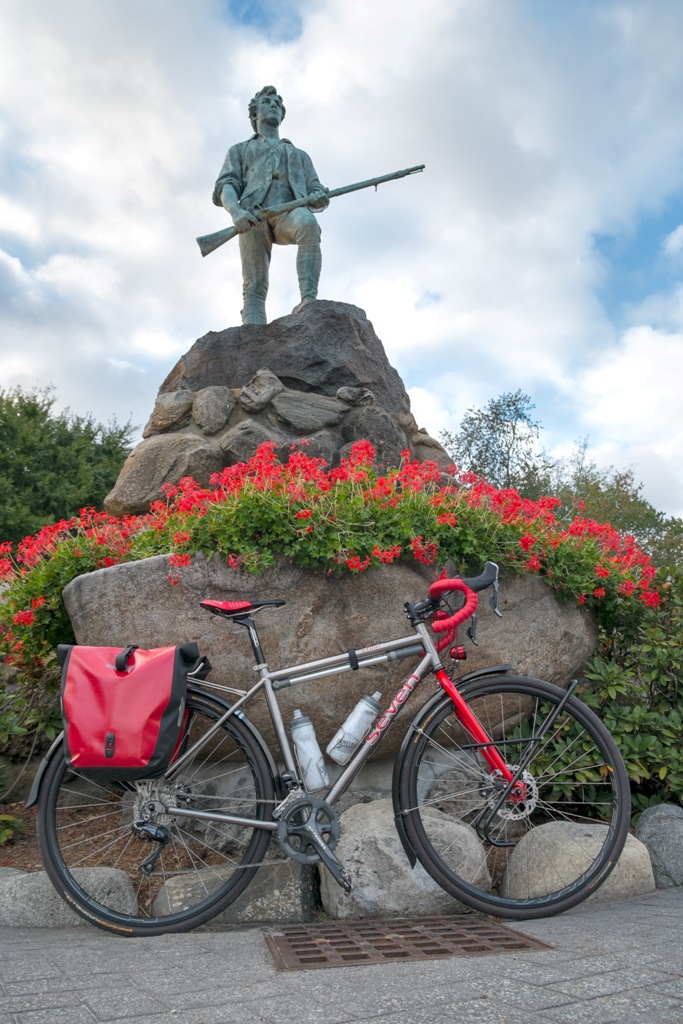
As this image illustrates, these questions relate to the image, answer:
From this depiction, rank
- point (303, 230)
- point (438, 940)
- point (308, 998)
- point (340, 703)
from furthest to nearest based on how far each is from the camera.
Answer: point (303, 230), point (340, 703), point (438, 940), point (308, 998)

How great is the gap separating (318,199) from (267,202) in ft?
1.97

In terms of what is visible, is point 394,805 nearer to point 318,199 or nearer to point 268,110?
point 318,199

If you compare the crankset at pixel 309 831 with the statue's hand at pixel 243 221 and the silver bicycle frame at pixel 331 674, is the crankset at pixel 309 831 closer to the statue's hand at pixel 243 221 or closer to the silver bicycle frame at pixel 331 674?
the silver bicycle frame at pixel 331 674

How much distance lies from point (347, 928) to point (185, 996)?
0.96 m

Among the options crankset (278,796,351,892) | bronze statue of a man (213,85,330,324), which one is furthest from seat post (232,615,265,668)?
bronze statue of a man (213,85,330,324)

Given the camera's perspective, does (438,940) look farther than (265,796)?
No

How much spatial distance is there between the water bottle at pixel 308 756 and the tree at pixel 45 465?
13.5m

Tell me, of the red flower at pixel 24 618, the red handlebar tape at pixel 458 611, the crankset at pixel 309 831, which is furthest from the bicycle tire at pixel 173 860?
the red flower at pixel 24 618

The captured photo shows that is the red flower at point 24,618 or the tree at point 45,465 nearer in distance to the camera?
the red flower at point 24,618

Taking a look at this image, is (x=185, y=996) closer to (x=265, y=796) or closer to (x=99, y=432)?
(x=265, y=796)

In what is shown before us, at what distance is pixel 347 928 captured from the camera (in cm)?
290

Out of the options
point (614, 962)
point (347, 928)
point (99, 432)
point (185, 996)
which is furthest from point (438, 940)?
point (99, 432)

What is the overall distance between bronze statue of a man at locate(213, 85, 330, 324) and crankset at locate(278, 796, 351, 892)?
6.56 metres

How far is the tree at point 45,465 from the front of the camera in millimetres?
15734
